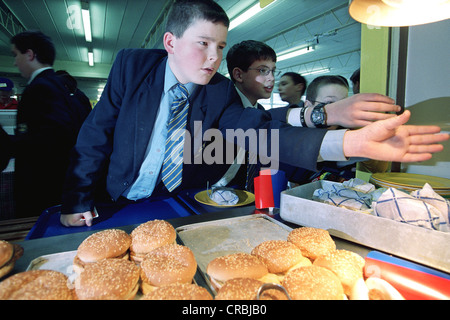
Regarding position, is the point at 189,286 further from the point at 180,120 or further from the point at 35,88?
the point at 35,88

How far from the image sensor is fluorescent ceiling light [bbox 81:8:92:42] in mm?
7583

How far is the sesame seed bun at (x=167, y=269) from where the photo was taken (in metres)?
0.72

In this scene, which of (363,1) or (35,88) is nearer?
(363,1)

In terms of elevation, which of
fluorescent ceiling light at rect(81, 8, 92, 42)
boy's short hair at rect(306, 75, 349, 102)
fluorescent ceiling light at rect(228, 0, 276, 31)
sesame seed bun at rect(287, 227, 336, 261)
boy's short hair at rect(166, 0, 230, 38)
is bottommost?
sesame seed bun at rect(287, 227, 336, 261)

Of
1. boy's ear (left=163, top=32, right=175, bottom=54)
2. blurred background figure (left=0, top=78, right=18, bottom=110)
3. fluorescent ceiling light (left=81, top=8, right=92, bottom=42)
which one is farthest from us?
fluorescent ceiling light (left=81, top=8, right=92, bottom=42)

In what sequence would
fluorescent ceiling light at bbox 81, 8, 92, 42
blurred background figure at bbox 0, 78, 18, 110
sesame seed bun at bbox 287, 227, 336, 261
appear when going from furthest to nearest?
fluorescent ceiling light at bbox 81, 8, 92, 42 → blurred background figure at bbox 0, 78, 18, 110 → sesame seed bun at bbox 287, 227, 336, 261

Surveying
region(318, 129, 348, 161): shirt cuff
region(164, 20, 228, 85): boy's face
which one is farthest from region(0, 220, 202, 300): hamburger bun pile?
region(164, 20, 228, 85): boy's face

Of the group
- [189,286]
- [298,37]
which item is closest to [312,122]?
[189,286]

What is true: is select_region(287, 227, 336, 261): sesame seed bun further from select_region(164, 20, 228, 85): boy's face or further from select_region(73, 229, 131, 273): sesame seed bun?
select_region(164, 20, 228, 85): boy's face

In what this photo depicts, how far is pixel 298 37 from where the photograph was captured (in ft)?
35.5

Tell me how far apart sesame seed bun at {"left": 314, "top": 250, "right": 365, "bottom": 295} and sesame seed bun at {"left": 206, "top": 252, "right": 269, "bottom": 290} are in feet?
0.66

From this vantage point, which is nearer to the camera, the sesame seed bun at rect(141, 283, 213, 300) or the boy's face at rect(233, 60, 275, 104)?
the sesame seed bun at rect(141, 283, 213, 300)
